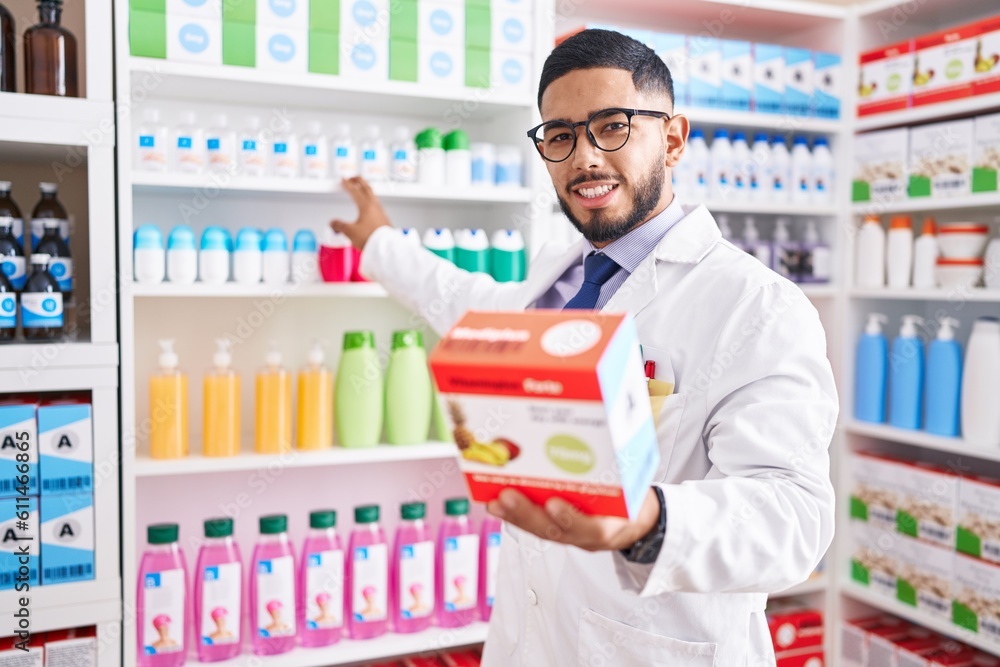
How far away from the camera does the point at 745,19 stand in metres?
2.75

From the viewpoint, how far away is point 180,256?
1.96 metres

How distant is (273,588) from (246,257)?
768mm

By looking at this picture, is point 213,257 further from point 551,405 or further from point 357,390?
point 551,405

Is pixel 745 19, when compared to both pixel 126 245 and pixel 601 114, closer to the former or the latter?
pixel 601 114

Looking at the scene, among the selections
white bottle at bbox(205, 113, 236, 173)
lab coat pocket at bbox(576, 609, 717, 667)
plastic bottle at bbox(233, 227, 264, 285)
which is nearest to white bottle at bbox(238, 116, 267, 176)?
white bottle at bbox(205, 113, 236, 173)

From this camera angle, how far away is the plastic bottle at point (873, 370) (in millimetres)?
2646

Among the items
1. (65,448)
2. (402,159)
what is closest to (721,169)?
(402,159)

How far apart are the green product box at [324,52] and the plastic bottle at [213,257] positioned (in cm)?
45

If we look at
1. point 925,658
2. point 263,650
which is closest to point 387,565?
point 263,650

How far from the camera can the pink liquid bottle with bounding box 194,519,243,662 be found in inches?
78.4

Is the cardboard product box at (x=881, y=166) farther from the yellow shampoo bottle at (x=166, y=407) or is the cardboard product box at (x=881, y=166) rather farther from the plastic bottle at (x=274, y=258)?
the yellow shampoo bottle at (x=166, y=407)

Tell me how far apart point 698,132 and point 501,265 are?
0.94 meters

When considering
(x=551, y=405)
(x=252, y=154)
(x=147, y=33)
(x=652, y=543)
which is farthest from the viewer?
(x=252, y=154)

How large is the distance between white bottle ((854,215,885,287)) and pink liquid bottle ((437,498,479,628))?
1.42 metres
